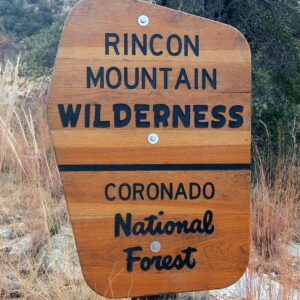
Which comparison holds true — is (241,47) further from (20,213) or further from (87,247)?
(20,213)

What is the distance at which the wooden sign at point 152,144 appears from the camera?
53.6 inches

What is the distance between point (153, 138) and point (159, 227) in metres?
0.27

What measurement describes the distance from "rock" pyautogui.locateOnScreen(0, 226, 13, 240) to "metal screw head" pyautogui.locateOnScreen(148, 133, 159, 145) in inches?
54.6

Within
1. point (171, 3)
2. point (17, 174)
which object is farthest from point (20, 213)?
point (171, 3)

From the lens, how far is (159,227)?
1407 millimetres

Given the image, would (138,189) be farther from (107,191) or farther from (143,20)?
(143,20)

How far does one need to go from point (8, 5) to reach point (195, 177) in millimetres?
18466

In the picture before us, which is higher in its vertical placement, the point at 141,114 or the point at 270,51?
the point at 141,114

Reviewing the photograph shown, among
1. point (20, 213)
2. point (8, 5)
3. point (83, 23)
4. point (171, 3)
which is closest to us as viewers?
point (83, 23)

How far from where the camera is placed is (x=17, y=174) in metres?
2.98

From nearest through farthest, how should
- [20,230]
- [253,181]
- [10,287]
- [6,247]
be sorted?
[10,287] < [6,247] < [20,230] < [253,181]

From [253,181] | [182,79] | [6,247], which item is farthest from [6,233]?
[253,181]

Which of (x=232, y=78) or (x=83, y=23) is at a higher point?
(x=83, y=23)

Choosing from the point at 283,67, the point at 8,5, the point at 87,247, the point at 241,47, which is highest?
the point at 241,47
